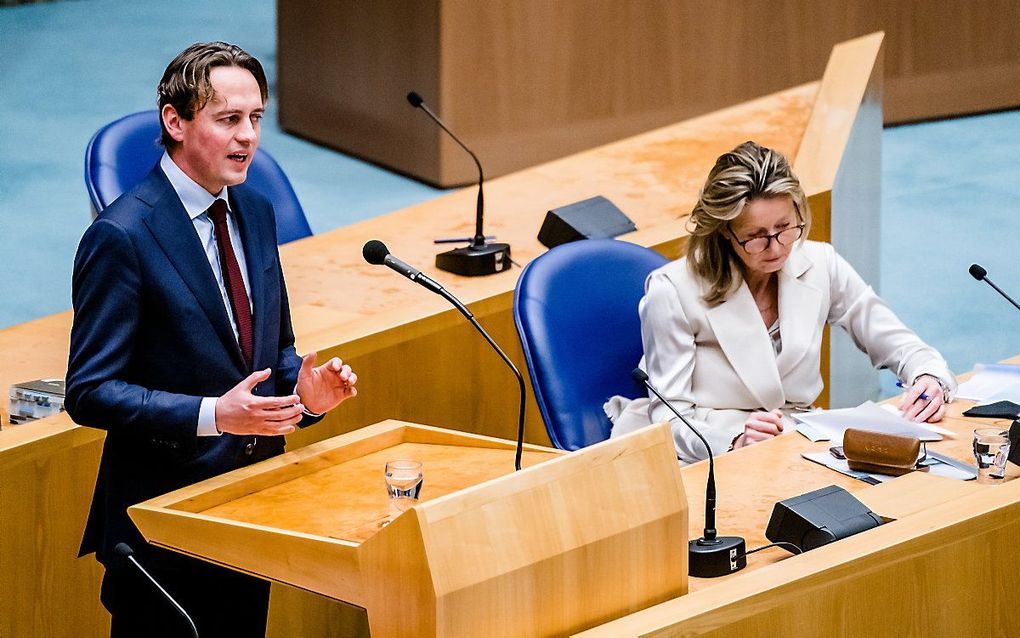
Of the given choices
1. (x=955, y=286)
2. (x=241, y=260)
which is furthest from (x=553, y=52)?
(x=241, y=260)

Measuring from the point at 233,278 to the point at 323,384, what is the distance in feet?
0.75

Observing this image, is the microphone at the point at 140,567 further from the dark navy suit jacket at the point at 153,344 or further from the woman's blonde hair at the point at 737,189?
the woman's blonde hair at the point at 737,189

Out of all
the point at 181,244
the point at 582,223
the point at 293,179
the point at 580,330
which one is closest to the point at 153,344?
the point at 181,244

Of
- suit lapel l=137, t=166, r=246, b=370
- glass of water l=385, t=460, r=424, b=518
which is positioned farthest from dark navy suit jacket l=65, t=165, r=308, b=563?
glass of water l=385, t=460, r=424, b=518

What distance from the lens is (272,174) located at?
15.6 ft

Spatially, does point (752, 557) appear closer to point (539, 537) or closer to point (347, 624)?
point (539, 537)

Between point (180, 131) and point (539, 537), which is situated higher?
point (180, 131)

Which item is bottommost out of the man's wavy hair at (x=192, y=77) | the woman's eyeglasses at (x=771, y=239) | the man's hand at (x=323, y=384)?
the man's hand at (x=323, y=384)

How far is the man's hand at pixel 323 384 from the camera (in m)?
2.64

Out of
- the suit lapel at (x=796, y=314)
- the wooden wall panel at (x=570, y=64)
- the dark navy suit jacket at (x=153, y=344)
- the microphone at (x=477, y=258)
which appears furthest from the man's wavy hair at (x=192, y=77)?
the wooden wall panel at (x=570, y=64)

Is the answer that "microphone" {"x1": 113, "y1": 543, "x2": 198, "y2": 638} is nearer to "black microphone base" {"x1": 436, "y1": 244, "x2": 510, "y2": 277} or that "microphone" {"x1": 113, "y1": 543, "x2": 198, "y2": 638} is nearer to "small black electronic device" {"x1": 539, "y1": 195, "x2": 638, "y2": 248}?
"black microphone base" {"x1": 436, "y1": 244, "x2": 510, "y2": 277}

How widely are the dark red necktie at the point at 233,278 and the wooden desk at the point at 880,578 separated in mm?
799

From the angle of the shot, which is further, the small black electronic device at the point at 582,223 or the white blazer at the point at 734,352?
the small black electronic device at the point at 582,223

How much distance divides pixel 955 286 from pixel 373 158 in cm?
292
